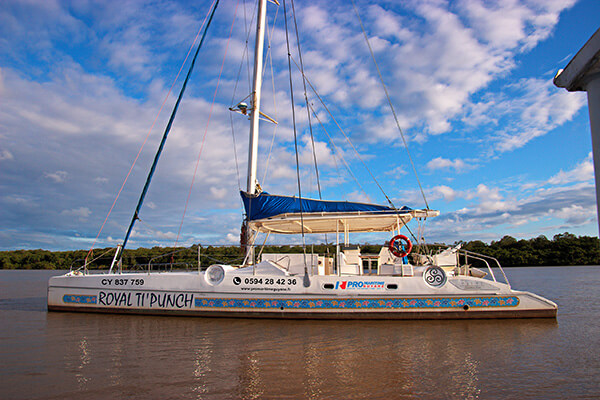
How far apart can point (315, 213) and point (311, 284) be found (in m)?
2.28

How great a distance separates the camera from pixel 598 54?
5.76 feet

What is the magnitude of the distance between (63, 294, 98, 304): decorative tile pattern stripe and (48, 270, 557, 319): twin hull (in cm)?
240

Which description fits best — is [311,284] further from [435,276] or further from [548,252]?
[548,252]

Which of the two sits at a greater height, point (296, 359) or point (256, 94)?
point (256, 94)

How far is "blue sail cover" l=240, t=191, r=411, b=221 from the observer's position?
12023 mm

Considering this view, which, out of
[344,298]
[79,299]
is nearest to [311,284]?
[344,298]

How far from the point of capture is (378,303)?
10.7m

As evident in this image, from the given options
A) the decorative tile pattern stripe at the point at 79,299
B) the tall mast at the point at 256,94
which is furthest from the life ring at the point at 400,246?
the decorative tile pattern stripe at the point at 79,299

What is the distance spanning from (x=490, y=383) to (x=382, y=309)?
4.89 metres

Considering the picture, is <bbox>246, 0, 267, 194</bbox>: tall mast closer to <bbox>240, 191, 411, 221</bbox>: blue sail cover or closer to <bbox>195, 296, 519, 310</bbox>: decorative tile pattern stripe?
<bbox>240, 191, 411, 221</bbox>: blue sail cover

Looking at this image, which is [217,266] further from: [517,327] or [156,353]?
[517,327]

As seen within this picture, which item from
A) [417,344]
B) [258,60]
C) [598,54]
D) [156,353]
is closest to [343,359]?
[417,344]

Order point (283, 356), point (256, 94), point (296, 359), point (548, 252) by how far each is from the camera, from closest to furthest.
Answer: point (296, 359)
point (283, 356)
point (256, 94)
point (548, 252)

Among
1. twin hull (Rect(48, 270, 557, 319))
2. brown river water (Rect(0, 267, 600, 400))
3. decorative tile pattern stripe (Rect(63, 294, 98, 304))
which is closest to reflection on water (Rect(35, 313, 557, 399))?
brown river water (Rect(0, 267, 600, 400))
